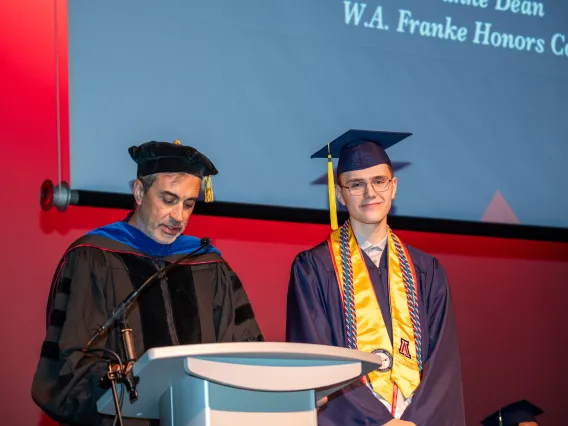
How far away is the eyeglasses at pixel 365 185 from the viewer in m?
3.60

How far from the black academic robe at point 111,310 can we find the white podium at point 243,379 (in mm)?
441

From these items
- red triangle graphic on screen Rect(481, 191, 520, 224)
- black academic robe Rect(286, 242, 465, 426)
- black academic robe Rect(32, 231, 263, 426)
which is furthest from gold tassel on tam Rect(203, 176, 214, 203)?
red triangle graphic on screen Rect(481, 191, 520, 224)

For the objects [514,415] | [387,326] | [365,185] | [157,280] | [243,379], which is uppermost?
[365,185]

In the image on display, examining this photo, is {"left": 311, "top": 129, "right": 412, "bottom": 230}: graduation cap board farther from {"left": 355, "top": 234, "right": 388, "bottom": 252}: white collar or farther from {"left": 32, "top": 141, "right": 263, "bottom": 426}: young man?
{"left": 32, "top": 141, "right": 263, "bottom": 426}: young man

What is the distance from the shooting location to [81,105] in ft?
12.3

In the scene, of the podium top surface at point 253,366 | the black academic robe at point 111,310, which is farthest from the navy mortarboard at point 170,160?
the podium top surface at point 253,366

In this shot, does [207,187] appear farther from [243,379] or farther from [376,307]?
[243,379]

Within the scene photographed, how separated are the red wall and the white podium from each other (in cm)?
185

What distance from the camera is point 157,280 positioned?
3.27 metres

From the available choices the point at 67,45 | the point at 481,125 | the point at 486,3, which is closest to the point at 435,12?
the point at 486,3

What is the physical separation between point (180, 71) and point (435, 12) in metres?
1.40

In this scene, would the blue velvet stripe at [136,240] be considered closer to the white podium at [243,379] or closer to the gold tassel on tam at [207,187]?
the gold tassel on tam at [207,187]

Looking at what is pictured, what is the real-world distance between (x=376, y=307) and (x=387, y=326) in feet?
0.28

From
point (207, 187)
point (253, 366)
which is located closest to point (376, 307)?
point (207, 187)
